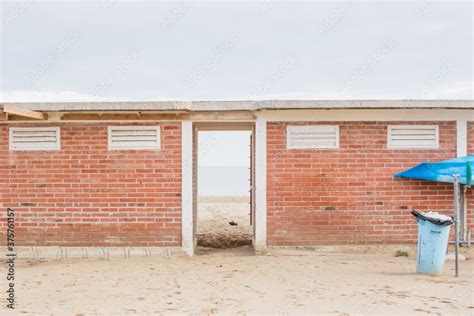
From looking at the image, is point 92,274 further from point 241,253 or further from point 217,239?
point 217,239

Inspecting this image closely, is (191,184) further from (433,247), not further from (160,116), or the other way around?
(433,247)

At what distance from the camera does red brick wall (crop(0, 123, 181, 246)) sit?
10344 mm

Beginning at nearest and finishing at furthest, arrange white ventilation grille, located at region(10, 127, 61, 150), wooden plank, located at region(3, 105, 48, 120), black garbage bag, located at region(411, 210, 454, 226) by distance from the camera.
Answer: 1. black garbage bag, located at region(411, 210, 454, 226)
2. wooden plank, located at region(3, 105, 48, 120)
3. white ventilation grille, located at region(10, 127, 61, 150)

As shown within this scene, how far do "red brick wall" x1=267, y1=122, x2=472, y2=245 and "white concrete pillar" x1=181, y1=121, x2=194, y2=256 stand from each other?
1467 mm

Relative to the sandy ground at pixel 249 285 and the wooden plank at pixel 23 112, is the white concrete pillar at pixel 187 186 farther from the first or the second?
the wooden plank at pixel 23 112

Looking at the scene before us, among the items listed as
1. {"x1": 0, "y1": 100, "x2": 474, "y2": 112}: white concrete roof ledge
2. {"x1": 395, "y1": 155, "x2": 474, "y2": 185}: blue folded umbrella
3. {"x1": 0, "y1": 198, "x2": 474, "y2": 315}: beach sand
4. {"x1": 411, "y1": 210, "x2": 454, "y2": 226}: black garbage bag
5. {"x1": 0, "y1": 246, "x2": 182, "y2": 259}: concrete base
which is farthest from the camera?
{"x1": 0, "y1": 246, "x2": 182, "y2": 259}: concrete base

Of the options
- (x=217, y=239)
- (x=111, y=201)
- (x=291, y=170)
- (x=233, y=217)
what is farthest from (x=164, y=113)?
(x=233, y=217)

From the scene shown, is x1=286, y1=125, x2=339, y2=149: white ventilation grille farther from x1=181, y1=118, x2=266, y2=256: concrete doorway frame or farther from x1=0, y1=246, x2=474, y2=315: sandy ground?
x1=0, y1=246, x2=474, y2=315: sandy ground

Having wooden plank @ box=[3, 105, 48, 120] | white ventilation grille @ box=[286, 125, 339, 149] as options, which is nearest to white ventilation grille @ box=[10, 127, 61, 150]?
wooden plank @ box=[3, 105, 48, 120]

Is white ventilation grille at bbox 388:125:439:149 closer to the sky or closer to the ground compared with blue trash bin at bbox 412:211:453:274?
closer to the sky

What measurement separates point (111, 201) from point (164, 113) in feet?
6.36

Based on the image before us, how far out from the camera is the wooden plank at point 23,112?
898 centimetres

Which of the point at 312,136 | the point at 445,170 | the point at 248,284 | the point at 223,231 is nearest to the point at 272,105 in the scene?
the point at 312,136

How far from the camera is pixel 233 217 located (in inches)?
718
